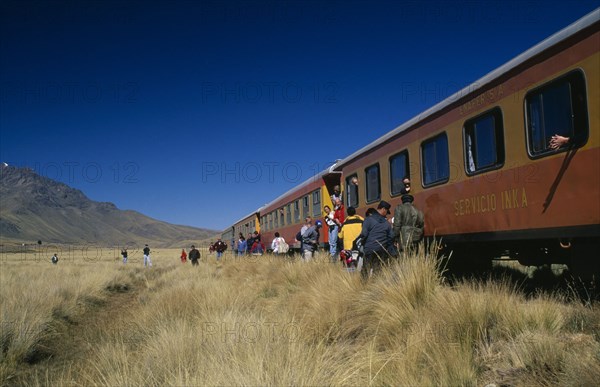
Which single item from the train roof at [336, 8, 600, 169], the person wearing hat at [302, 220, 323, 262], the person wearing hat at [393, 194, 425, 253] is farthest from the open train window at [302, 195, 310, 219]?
the person wearing hat at [393, 194, 425, 253]

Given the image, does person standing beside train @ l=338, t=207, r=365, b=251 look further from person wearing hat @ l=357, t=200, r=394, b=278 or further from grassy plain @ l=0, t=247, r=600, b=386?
person wearing hat @ l=357, t=200, r=394, b=278

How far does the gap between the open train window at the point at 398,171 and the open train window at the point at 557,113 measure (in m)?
3.47

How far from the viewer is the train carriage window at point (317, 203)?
15.3 m

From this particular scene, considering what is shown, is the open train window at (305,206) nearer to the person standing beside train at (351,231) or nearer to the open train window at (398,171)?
the open train window at (398,171)

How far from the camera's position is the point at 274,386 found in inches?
134

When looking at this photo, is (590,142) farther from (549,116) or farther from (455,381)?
(455,381)

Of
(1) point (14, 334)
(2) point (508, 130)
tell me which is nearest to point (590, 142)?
(2) point (508, 130)

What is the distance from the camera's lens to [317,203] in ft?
51.1

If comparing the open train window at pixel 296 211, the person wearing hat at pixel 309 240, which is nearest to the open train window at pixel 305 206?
the open train window at pixel 296 211

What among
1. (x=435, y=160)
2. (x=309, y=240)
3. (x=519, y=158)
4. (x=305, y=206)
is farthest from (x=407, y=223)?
(x=305, y=206)

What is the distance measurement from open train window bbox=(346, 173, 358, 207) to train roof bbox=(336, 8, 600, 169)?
1760mm

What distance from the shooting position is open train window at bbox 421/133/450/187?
316 inches

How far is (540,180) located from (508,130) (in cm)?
95

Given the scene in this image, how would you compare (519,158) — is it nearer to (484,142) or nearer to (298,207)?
(484,142)
